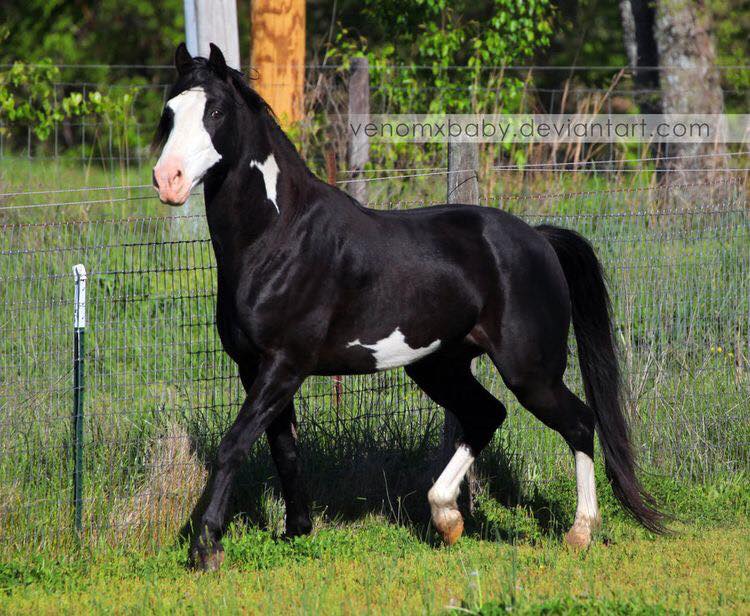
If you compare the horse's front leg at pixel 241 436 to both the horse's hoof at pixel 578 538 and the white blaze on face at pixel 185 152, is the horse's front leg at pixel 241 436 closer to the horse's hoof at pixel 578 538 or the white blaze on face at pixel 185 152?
the white blaze on face at pixel 185 152

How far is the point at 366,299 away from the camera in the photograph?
16.5ft

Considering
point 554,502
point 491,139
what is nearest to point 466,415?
point 554,502

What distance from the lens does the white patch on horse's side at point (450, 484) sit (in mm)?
5406

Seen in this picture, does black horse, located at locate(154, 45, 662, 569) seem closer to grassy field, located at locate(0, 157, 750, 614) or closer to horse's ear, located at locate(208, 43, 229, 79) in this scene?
horse's ear, located at locate(208, 43, 229, 79)

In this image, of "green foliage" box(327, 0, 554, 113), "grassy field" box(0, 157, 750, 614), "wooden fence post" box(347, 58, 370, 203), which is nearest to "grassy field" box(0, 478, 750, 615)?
"grassy field" box(0, 157, 750, 614)

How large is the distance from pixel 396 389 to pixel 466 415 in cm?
108

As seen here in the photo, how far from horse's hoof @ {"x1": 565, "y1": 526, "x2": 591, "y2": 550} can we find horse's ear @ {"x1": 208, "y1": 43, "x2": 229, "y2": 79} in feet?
9.55

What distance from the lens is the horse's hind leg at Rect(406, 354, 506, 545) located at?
5473 millimetres

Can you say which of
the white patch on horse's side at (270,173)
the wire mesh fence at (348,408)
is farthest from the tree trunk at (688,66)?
the white patch on horse's side at (270,173)

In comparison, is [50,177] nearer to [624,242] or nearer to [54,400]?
[54,400]

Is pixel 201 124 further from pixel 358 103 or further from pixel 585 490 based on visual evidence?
pixel 358 103

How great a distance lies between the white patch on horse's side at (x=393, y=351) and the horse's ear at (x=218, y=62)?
141cm

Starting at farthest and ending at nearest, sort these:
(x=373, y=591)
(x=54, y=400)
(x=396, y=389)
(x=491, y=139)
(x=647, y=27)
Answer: (x=647, y=27) < (x=491, y=139) < (x=396, y=389) < (x=54, y=400) < (x=373, y=591)

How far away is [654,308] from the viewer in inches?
266
